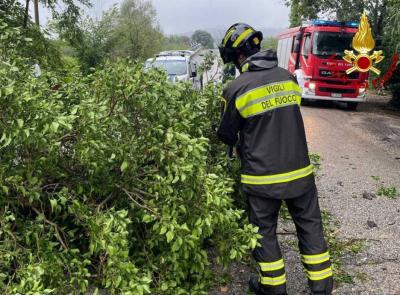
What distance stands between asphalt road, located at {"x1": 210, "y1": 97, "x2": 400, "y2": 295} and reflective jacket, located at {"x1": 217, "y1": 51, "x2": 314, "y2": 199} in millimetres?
941

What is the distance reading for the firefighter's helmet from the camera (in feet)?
10.8

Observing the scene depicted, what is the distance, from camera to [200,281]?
3.16 m

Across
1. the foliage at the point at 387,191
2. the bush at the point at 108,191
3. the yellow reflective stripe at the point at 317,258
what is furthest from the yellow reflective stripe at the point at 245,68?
the foliage at the point at 387,191

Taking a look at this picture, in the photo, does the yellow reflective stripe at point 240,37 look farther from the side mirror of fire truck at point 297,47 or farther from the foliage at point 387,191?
the side mirror of fire truck at point 297,47

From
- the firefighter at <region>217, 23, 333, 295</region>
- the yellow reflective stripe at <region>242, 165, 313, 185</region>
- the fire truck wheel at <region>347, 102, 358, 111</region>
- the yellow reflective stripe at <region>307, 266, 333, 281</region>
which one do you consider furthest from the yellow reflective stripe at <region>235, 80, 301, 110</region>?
the fire truck wheel at <region>347, 102, 358, 111</region>

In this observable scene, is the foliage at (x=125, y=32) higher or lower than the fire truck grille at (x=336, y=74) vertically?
higher

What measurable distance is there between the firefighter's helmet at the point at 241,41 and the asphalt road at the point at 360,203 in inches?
70.3

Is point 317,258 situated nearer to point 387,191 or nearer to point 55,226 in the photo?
point 55,226

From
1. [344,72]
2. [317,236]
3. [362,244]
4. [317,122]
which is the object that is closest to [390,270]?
[362,244]

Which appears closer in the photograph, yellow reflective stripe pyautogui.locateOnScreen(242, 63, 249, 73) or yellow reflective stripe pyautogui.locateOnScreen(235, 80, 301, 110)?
yellow reflective stripe pyautogui.locateOnScreen(235, 80, 301, 110)

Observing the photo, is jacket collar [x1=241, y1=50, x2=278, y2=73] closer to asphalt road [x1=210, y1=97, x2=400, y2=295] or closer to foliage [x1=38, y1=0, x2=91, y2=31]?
asphalt road [x1=210, y1=97, x2=400, y2=295]

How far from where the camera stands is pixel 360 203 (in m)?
5.41

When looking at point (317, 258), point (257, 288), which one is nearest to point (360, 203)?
point (317, 258)

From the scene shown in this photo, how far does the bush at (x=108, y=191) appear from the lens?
253 centimetres
